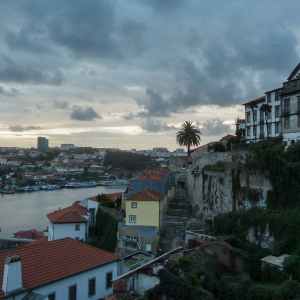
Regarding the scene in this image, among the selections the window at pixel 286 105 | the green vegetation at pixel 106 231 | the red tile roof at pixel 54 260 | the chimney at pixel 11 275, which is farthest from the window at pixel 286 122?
the chimney at pixel 11 275

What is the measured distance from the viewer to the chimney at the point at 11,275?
10.0 m

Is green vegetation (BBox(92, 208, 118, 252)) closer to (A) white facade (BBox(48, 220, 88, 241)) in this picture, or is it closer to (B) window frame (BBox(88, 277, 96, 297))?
(A) white facade (BBox(48, 220, 88, 241))

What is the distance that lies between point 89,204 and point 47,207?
103 feet

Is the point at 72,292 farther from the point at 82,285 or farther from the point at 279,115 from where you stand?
the point at 279,115

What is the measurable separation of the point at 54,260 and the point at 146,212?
12971 mm

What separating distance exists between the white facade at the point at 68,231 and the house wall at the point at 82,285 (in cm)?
1434

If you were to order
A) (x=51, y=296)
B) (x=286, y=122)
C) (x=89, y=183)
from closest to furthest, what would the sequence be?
(x=51, y=296) < (x=286, y=122) < (x=89, y=183)

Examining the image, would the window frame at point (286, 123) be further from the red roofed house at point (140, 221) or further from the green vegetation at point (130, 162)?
the green vegetation at point (130, 162)

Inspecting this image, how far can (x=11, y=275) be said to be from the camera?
33.3 feet

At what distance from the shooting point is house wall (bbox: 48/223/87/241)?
27281 millimetres

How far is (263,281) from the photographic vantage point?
14.5m

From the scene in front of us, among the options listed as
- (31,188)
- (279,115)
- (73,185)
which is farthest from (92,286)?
(73,185)

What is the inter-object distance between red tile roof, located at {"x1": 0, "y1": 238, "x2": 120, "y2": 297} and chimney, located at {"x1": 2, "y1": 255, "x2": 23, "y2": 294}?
238mm

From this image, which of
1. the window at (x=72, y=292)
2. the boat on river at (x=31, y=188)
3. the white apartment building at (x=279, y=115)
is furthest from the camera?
the boat on river at (x=31, y=188)
